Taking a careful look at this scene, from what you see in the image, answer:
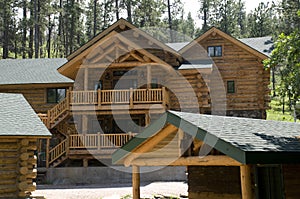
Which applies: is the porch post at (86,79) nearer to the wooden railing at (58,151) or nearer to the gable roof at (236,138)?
the wooden railing at (58,151)

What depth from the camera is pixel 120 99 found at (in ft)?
74.8

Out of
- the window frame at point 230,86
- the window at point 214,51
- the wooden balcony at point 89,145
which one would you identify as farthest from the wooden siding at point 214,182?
the window at point 214,51

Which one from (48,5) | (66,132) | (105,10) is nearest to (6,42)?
(48,5)

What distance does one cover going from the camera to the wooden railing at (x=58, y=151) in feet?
76.0

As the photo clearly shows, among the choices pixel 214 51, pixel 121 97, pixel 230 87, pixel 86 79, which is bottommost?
pixel 121 97

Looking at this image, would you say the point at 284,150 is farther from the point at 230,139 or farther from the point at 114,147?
the point at 114,147

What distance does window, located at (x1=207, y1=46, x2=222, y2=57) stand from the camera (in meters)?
27.0

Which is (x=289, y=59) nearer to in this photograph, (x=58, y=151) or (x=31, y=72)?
(x=58, y=151)

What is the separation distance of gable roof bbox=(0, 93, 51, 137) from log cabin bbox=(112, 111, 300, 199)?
5.49 metres

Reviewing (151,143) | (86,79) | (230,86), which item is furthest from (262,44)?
(151,143)

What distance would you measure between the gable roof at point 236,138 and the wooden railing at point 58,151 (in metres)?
13.6

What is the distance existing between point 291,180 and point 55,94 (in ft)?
67.6

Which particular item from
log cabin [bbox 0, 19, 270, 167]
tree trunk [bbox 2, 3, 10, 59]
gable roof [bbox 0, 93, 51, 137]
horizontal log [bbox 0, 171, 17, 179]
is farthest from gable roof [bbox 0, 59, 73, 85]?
tree trunk [bbox 2, 3, 10, 59]

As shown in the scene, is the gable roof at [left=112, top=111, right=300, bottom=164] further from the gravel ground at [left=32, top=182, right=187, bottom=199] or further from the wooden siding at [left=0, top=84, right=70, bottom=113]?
the wooden siding at [left=0, top=84, right=70, bottom=113]
